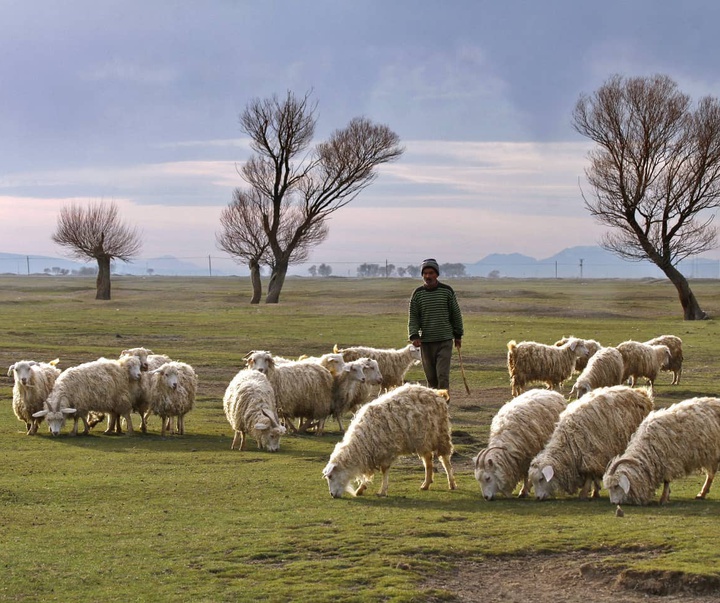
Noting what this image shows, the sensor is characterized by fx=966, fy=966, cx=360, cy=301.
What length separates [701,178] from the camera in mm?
50375

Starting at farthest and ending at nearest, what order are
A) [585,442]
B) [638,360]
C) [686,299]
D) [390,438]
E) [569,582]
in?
[686,299] < [638,360] < [390,438] < [585,442] < [569,582]

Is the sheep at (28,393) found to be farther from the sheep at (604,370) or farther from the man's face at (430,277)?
the sheep at (604,370)

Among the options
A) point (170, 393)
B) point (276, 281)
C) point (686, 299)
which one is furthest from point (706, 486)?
point (276, 281)

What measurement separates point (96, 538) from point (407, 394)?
4.30 meters

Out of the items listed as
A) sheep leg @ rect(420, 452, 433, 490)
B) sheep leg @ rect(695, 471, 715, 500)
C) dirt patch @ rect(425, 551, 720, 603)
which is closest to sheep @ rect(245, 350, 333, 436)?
sheep leg @ rect(420, 452, 433, 490)

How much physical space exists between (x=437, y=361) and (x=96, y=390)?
20.5ft

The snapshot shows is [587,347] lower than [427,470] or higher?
higher

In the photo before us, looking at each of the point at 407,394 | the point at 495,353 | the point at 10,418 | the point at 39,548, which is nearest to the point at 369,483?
the point at 407,394

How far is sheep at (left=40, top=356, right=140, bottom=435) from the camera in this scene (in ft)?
56.5

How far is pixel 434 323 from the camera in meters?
15.6

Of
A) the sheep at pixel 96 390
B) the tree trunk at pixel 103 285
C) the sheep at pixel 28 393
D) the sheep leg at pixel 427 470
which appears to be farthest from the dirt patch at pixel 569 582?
the tree trunk at pixel 103 285

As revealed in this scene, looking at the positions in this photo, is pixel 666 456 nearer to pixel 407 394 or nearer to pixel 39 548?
pixel 407 394

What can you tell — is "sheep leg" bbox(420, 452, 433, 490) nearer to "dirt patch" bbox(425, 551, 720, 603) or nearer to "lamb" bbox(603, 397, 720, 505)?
"lamb" bbox(603, 397, 720, 505)

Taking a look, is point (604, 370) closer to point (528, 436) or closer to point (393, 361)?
point (393, 361)
